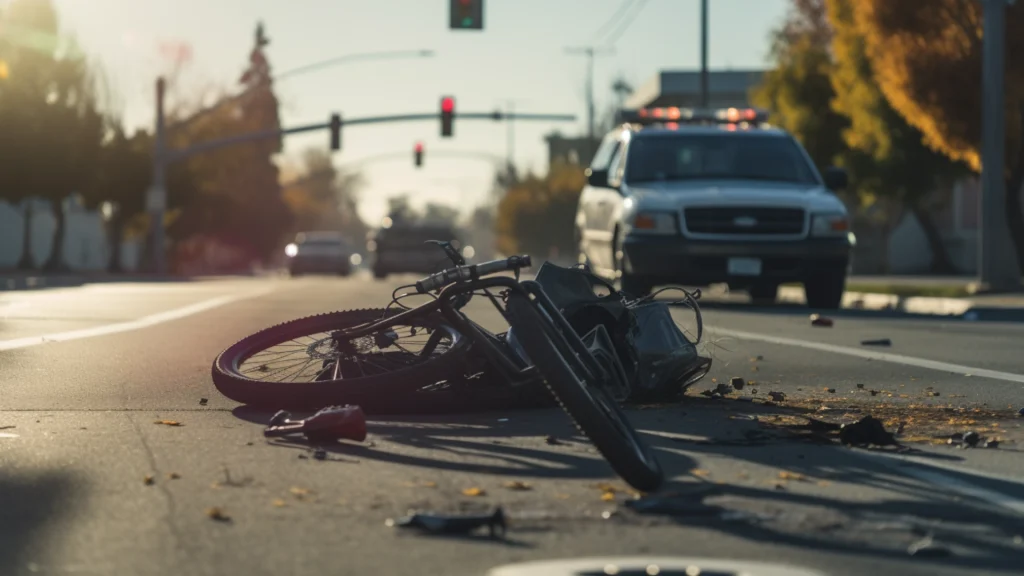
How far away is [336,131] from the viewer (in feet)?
158

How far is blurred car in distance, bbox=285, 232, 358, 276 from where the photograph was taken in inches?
2026

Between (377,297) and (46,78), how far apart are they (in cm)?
3820

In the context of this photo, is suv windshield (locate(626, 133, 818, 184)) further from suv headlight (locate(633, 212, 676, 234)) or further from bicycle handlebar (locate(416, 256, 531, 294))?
bicycle handlebar (locate(416, 256, 531, 294))

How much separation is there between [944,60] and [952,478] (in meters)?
22.2

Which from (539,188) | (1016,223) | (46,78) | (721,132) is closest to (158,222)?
(46,78)

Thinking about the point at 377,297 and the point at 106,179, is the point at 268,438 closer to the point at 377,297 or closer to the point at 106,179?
the point at 377,297

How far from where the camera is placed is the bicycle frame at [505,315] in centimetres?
639

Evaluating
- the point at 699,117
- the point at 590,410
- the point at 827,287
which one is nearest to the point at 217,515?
the point at 590,410

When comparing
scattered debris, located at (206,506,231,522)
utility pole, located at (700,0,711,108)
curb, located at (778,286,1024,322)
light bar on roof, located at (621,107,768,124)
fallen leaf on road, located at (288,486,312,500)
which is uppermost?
utility pole, located at (700,0,711,108)

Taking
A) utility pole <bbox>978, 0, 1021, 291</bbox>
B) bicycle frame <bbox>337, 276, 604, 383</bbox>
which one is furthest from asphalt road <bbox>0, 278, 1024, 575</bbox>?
utility pole <bbox>978, 0, 1021, 291</bbox>

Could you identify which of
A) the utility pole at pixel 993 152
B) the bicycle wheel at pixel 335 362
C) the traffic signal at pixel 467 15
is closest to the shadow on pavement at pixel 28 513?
the bicycle wheel at pixel 335 362

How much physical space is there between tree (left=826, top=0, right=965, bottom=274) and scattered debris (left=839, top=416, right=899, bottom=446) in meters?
26.1

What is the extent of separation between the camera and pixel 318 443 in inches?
278

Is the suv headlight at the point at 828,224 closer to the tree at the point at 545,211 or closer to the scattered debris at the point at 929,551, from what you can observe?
the scattered debris at the point at 929,551
